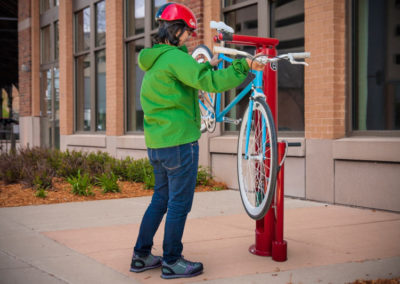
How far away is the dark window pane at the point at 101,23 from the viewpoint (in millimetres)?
13477

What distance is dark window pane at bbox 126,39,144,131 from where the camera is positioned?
12.1 meters

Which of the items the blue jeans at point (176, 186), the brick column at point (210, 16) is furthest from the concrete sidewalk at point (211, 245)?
the brick column at point (210, 16)

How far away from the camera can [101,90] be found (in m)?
13.7

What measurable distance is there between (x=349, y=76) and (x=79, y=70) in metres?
9.99

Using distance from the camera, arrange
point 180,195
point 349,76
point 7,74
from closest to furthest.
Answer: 1. point 180,195
2. point 349,76
3. point 7,74

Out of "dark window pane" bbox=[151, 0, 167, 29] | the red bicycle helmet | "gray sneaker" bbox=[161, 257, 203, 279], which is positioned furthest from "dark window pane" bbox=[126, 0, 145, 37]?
"gray sneaker" bbox=[161, 257, 203, 279]

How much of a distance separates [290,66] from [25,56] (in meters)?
13.2

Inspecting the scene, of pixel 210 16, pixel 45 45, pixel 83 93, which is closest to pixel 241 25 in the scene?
pixel 210 16

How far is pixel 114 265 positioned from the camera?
12.7 feet

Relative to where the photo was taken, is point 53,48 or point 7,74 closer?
point 53,48

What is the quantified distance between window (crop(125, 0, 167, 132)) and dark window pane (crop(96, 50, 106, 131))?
1317 mm

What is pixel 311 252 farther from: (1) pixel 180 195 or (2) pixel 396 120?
(2) pixel 396 120

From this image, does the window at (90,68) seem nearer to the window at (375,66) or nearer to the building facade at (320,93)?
the building facade at (320,93)

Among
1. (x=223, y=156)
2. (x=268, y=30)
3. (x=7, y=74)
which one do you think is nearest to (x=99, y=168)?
(x=223, y=156)
